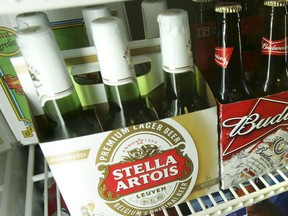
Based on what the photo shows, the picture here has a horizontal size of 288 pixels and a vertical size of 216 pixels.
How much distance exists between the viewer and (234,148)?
55 centimetres

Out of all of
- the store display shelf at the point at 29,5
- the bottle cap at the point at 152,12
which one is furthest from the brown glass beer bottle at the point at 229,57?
the store display shelf at the point at 29,5

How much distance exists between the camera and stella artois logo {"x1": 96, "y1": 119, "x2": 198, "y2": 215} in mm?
487

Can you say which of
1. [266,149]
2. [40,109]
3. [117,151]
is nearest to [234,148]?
[266,149]

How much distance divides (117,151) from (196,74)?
0.68 ft

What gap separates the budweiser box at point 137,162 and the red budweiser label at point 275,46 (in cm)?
17

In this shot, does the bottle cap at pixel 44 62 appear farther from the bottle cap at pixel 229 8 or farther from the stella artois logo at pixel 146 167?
the bottle cap at pixel 229 8

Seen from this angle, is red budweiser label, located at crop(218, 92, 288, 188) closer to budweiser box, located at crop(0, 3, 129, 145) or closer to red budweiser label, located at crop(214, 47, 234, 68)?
red budweiser label, located at crop(214, 47, 234, 68)

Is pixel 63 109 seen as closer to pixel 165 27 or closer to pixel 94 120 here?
pixel 94 120

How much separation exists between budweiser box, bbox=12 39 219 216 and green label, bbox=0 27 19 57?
0.14m

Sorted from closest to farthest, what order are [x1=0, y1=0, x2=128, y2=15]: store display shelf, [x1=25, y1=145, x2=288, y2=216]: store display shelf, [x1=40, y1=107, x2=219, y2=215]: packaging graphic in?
1. [x1=0, y1=0, x2=128, y2=15]: store display shelf
2. [x1=40, y1=107, x2=219, y2=215]: packaging graphic
3. [x1=25, y1=145, x2=288, y2=216]: store display shelf

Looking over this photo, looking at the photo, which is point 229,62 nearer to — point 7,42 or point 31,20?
point 31,20

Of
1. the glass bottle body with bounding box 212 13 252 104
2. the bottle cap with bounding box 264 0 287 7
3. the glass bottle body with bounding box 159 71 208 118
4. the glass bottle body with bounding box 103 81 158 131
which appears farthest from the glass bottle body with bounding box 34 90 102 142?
the bottle cap with bounding box 264 0 287 7

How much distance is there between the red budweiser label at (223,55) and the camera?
1.70 feet

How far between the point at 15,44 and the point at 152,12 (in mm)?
300
